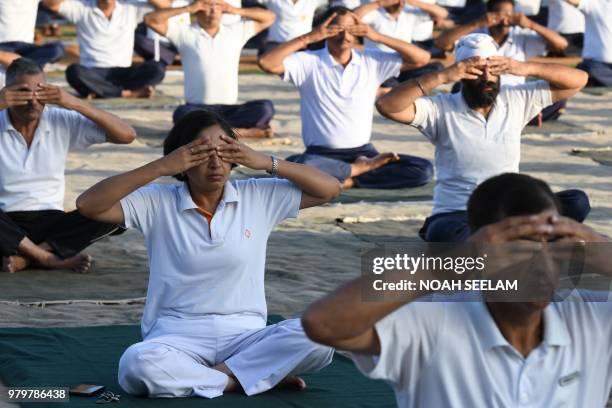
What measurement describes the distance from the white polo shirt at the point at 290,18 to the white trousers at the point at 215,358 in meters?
10.1

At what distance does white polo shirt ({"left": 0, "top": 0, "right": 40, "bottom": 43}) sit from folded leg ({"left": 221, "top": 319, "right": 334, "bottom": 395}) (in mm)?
8233

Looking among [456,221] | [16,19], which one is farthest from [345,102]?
[16,19]

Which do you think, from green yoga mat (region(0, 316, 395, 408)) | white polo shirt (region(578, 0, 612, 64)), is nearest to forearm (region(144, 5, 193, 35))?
white polo shirt (region(578, 0, 612, 64))

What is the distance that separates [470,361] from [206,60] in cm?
732

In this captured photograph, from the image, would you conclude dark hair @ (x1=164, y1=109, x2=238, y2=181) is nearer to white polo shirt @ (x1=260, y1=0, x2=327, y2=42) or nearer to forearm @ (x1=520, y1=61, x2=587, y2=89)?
forearm @ (x1=520, y1=61, x2=587, y2=89)

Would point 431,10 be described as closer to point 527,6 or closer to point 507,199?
point 527,6

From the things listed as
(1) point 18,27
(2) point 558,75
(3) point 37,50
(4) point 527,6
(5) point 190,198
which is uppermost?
(4) point 527,6

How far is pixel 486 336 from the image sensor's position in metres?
2.39

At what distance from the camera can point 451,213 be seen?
6.12 meters

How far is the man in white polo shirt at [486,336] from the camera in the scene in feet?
7.52

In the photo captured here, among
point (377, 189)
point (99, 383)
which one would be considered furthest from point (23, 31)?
point (99, 383)

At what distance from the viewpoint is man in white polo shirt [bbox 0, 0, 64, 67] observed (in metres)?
11.8

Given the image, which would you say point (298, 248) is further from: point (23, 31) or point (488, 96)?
point (23, 31)

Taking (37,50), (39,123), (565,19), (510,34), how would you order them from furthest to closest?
(565,19), (37,50), (510,34), (39,123)
